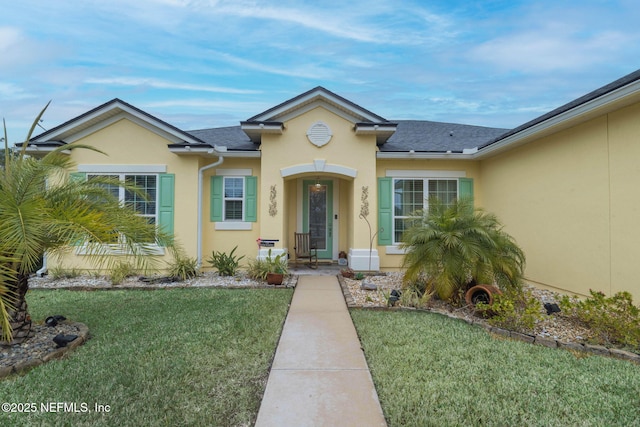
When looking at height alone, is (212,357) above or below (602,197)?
below

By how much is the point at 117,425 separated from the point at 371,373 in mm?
2321

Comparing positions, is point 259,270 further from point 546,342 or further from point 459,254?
point 546,342

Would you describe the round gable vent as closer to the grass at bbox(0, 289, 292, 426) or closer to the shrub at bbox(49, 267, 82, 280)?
the grass at bbox(0, 289, 292, 426)

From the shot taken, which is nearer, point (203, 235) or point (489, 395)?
point (489, 395)

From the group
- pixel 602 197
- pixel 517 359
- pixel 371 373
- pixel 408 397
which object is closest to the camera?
pixel 408 397

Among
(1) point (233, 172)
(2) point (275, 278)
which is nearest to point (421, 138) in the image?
(1) point (233, 172)

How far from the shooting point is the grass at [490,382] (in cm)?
262

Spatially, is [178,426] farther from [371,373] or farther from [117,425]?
[371,373]

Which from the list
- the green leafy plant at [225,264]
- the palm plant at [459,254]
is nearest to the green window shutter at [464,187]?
the palm plant at [459,254]

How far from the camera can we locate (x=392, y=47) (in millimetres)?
12953

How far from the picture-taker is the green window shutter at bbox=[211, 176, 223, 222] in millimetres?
9273

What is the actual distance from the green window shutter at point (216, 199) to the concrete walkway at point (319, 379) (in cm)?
491

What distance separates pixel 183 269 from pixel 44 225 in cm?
494

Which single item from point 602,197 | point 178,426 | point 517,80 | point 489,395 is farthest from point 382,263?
point 517,80
